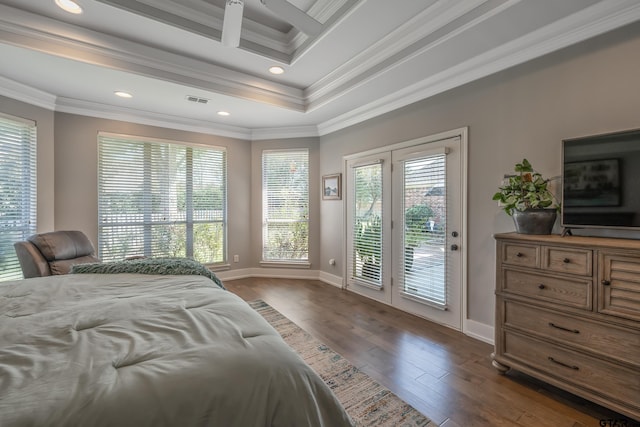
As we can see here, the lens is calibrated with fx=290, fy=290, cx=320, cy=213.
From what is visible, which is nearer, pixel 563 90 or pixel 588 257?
pixel 588 257

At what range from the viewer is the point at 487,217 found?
271cm

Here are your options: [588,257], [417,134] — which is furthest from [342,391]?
[417,134]

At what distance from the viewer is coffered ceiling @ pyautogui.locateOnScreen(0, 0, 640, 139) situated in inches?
A: 86.6

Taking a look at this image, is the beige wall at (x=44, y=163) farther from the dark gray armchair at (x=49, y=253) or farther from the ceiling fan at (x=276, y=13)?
the ceiling fan at (x=276, y=13)

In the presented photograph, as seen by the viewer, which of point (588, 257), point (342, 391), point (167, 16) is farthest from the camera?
point (167, 16)

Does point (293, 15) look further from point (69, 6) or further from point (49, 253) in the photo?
point (49, 253)

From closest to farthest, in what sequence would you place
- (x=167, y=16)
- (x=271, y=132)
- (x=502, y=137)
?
(x=167, y=16) → (x=502, y=137) → (x=271, y=132)

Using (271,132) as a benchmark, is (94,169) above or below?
A: below

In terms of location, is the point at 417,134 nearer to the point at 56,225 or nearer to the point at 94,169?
the point at 94,169

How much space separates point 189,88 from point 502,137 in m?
3.23

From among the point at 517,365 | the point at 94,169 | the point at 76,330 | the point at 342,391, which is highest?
the point at 94,169

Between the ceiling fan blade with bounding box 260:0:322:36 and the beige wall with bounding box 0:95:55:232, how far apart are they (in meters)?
3.47

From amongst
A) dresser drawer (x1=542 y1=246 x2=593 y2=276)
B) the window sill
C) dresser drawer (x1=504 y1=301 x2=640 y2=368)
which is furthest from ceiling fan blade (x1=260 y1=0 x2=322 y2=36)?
the window sill

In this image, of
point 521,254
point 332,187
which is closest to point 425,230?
point 521,254
